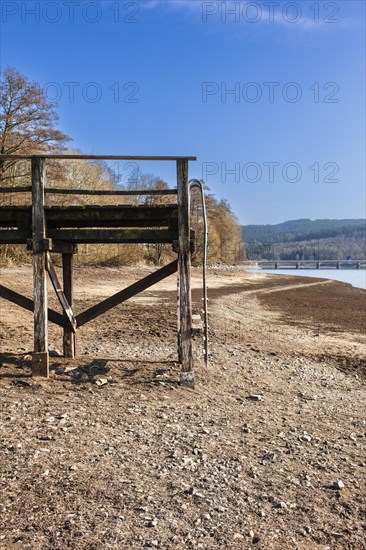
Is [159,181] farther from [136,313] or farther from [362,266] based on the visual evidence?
[362,266]

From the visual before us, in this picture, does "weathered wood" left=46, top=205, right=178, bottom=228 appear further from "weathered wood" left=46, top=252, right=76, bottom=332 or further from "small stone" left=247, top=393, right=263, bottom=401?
"small stone" left=247, top=393, right=263, bottom=401

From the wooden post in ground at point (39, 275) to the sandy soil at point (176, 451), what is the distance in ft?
0.95

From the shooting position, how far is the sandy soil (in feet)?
12.0

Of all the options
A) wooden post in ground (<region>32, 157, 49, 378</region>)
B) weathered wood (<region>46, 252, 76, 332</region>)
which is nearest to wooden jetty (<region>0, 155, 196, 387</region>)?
wooden post in ground (<region>32, 157, 49, 378</region>)

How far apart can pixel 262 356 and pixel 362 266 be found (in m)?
143

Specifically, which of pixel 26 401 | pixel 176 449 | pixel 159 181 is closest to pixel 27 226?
pixel 26 401

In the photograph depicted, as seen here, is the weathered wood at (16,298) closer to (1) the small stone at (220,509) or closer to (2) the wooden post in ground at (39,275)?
(2) the wooden post in ground at (39,275)

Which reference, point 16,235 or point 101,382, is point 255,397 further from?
point 16,235

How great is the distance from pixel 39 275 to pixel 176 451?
3.33 m

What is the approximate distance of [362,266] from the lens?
5669 inches

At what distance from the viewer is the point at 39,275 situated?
7.05 meters

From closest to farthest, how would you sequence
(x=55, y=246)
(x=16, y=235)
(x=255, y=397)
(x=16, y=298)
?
(x=16, y=235), (x=255, y=397), (x=55, y=246), (x=16, y=298)

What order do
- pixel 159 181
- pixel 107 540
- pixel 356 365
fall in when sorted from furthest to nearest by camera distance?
pixel 159 181
pixel 356 365
pixel 107 540

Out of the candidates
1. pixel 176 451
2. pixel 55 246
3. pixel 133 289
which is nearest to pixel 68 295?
pixel 55 246
